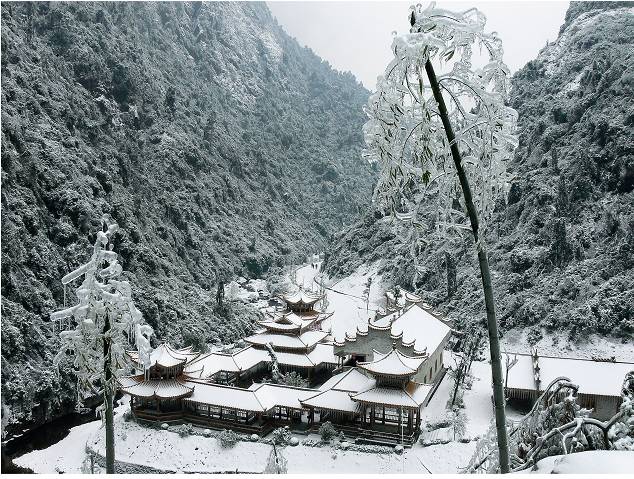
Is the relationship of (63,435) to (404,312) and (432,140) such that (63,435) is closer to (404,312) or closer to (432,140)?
(404,312)

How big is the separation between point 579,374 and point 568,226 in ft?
78.0

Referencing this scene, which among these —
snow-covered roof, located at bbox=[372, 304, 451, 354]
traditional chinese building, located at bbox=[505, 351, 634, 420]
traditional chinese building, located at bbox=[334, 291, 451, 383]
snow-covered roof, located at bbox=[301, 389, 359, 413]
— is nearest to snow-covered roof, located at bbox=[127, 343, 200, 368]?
snow-covered roof, located at bbox=[301, 389, 359, 413]

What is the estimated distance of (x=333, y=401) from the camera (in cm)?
2780

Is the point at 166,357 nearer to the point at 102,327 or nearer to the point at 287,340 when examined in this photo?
the point at 287,340

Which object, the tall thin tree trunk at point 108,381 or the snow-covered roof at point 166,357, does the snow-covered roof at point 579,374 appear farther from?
the tall thin tree trunk at point 108,381

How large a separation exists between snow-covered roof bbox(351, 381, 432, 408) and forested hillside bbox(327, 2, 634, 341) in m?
8.77

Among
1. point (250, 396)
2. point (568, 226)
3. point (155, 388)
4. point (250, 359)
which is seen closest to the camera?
point (250, 396)

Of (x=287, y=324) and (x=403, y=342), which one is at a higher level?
(x=287, y=324)

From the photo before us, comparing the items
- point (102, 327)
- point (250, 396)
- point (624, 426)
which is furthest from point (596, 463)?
point (250, 396)

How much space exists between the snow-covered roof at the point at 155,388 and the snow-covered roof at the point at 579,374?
661 inches

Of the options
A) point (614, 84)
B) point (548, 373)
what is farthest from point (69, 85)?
point (548, 373)

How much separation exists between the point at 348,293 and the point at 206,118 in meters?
62.3

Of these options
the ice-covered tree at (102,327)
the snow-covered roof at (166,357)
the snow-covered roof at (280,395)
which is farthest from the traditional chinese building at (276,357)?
the ice-covered tree at (102,327)

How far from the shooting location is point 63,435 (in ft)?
104
